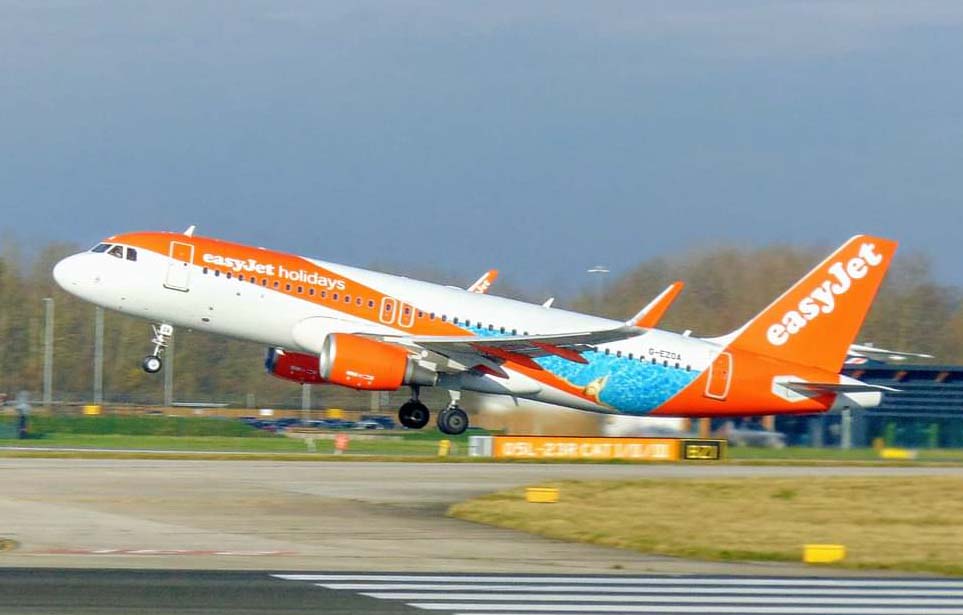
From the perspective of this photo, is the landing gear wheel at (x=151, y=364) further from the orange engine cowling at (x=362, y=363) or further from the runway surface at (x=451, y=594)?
the runway surface at (x=451, y=594)

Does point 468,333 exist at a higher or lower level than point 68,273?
lower

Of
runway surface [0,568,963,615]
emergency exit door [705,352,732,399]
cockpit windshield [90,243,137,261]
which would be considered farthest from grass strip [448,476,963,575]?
cockpit windshield [90,243,137,261]

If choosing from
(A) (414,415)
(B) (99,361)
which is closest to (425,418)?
(A) (414,415)

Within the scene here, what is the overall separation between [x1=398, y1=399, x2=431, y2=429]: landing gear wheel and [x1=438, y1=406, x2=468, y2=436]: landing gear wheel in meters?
0.47

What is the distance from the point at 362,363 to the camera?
36.6 m

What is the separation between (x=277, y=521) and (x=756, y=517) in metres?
8.04

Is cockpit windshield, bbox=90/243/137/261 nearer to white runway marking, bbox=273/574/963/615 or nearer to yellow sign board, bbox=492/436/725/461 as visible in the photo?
yellow sign board, bbox=492/436/725/461

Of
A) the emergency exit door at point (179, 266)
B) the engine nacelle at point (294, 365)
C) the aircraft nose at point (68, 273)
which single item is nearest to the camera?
the emergency exit door at point (179, 266)

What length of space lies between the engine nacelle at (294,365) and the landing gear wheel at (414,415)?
8.56 ft

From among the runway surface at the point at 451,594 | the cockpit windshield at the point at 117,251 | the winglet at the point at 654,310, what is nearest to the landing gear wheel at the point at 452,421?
the winglet at the point at 654,310

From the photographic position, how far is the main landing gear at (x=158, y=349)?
3731cm

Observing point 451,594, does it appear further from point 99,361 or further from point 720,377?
point 99,361

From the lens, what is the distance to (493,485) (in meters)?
29.4

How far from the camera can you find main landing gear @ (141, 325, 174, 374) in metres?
37.3
